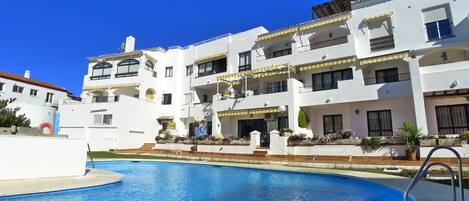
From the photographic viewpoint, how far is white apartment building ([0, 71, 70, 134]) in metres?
37.4

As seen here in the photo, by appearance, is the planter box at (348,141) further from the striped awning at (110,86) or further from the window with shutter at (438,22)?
the striped awning at (110,86)

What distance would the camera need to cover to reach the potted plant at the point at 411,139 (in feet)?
56.4

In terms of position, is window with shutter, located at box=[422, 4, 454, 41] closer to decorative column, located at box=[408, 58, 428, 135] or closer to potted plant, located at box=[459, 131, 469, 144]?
decorative column, located at box=[408, 58, 428, 135]

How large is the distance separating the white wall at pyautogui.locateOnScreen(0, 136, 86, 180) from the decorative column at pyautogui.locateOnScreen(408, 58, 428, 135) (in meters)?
21.5

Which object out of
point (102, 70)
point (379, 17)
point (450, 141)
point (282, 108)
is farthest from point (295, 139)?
point (102, 70)

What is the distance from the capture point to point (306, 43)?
2834 cm

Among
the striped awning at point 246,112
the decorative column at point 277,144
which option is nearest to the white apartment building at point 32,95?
the striped awning at point 246,112

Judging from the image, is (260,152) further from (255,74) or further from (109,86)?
(109,86)

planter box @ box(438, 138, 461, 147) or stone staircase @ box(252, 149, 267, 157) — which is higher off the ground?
planter box @ box(438, 138, 461, 147)

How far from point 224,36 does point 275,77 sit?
1021 cm

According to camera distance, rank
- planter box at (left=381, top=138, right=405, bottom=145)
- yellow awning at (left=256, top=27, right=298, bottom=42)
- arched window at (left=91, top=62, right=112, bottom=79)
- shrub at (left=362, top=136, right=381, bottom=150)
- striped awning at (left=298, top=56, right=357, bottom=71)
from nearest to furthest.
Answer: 1. planter box at (left=381, top=138, right=405, bottom=145)
2. shrub at (left=362, top=136, right=381, bottom=150)
3. striped awning at (left=298, top=56, right=357, bottom=71)
4. yellow awning at (left=256, top=27, right=298, bottom=42)
5. arched window at (left=91, top=62, right=112, bottom=79)

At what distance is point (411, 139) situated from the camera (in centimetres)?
1783

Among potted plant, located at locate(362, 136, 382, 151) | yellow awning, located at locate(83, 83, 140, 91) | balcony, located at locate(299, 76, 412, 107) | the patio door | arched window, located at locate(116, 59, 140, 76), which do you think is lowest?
potted plant, located at locate(362, 136, 382, 151)

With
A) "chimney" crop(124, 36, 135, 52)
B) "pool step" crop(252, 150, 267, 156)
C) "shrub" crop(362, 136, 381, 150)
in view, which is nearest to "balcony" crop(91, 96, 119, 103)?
"chimney" crop(124, 36, 135, 52)
